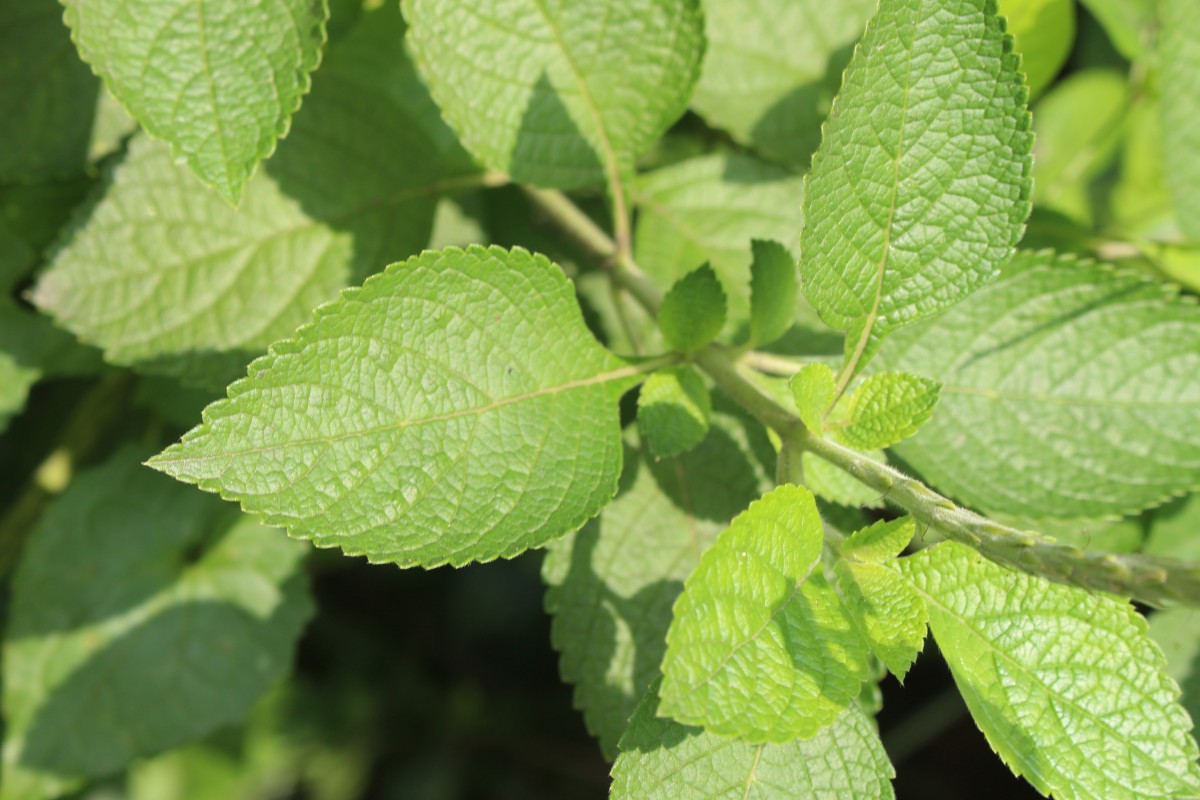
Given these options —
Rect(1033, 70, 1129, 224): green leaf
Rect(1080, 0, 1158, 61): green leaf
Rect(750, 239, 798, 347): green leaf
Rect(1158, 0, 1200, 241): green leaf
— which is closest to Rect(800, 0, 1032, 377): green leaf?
Rect(750, 239, 798, 347): green leaf

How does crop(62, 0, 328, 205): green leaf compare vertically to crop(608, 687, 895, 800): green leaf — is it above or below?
above

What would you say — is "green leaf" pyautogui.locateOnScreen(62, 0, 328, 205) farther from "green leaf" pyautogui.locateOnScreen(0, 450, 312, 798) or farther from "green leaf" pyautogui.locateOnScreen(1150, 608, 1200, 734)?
"green leaf" pyautogui.locateOnScreen(1150, 608, 1200, 734)

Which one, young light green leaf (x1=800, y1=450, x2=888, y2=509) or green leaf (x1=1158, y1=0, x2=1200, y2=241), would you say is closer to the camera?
young light green leaf (x1=800, y1=450, x2=888, y2=509)

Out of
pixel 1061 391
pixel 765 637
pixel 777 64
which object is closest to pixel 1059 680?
pixel 765 637

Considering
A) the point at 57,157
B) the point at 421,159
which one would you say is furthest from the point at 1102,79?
the point at 57,157

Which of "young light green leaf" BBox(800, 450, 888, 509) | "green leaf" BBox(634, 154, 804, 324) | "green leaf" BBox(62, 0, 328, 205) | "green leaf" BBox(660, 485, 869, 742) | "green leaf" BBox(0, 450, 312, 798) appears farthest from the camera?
"green leaf" BBox(0, 450, 312, 798)

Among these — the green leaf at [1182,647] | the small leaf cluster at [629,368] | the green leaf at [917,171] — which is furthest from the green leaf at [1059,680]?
the green leaf at [1182,647]

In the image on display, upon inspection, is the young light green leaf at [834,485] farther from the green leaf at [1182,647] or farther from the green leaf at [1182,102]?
the green leaf at [1182,102]

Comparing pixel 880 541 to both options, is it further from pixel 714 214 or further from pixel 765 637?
pixel 714 214
